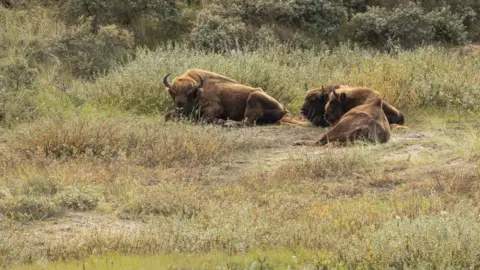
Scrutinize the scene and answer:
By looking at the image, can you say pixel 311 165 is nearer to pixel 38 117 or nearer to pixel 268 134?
pixel 268 134

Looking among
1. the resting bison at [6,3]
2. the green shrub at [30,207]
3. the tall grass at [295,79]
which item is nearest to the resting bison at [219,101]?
the tall grass at [295,79]

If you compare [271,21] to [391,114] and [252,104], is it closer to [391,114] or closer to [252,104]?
[252,104]

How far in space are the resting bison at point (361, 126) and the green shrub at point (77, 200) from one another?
506 cm

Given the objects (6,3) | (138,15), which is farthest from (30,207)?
(6,3)

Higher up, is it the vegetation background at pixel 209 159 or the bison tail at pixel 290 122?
the vegetation background at pixel 209 159

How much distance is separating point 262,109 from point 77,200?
6855mm

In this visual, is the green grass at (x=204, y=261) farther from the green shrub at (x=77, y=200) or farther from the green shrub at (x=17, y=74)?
the green shrub at (x=17, y=74)

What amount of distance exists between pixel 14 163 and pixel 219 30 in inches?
495

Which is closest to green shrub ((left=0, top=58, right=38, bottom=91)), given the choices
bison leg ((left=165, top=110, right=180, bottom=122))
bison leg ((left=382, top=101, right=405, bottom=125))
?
bison leg ((left=165, top=110, right=180, bottom=122))

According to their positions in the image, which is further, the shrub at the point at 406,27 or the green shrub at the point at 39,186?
the shrub at the point at 406,27

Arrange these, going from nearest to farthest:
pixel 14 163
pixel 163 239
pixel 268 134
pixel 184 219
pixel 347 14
→ pixel 163 239, pixel 184 219, pixel 14 163, pixel 268 134, pixel 347 14

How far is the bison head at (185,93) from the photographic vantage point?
48.8ft

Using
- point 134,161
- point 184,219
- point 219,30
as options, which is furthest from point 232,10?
point 184,219

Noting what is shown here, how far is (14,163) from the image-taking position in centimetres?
1089
